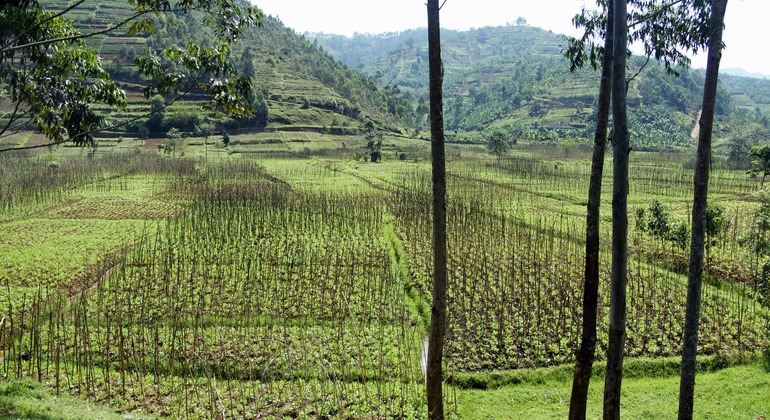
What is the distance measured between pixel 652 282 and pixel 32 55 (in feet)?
44.8

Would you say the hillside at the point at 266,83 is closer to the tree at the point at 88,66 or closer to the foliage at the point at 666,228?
the tree at the point at 88,66

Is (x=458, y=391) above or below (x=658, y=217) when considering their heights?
below

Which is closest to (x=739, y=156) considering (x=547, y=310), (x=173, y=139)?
(x=547, y=310)

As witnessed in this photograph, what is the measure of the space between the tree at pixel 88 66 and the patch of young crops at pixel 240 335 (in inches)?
136

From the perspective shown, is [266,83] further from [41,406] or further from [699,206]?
[699,206]

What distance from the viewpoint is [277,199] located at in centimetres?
2150

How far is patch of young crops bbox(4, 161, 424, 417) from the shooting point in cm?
766

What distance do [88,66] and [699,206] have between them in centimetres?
1010

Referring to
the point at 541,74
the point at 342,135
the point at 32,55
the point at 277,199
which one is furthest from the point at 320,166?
the point at 541,74

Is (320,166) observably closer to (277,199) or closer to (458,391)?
(277,199)

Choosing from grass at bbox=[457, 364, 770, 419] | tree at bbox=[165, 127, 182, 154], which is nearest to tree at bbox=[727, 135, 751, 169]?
grass at bbox=[457, 364, 770, 419]

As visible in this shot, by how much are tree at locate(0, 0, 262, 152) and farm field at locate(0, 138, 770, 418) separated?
3.51 meters

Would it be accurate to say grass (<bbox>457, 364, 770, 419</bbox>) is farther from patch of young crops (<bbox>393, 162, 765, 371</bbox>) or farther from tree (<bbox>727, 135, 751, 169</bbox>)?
tree (<bbox>727, 135, 751, 169</bbox>)

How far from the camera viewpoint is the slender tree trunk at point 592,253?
242 inches
